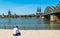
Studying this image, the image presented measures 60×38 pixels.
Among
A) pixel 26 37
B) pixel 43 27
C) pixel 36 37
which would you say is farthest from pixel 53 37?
pixel 43 27

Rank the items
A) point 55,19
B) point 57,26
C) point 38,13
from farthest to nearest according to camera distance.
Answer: point 38,13 → point 55,19 → point 57,26

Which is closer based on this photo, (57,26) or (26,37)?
(26,37)

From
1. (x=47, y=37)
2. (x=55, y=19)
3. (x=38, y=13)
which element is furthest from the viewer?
(x=38, y=13)

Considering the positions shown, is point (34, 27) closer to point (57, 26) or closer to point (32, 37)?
point (57, 26)

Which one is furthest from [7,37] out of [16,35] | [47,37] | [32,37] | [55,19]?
[55,19]

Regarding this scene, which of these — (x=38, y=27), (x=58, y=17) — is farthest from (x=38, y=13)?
(x=38, y=27)

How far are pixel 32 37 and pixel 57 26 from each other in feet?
28.2

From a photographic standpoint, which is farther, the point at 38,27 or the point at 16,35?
the point at 38,27

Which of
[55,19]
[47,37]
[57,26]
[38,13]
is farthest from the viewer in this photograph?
[38,13]

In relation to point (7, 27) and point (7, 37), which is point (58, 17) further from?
point (7, 37)

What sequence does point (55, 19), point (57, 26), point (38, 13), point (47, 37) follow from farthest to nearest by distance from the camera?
point (38, 13) < point (55, 19) < point (57, 26) < point (47, 37)

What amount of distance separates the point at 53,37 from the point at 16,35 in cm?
321

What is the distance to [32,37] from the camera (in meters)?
13.6

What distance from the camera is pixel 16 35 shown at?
14.0 metres
